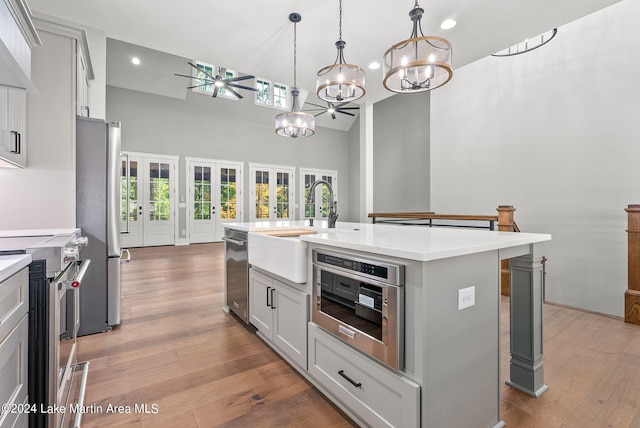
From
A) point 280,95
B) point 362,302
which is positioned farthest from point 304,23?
point 280,95

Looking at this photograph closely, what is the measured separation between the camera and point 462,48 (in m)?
3.98

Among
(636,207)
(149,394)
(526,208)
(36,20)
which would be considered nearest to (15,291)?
(149,394)

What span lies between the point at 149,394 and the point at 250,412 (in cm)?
64

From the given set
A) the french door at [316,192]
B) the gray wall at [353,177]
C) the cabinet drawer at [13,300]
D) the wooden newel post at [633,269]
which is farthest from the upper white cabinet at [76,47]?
the gray wall at [353,177]

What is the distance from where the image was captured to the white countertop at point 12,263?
2.88ft

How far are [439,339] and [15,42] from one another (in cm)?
208

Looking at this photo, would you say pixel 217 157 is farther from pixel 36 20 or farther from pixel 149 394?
pixel 149 394

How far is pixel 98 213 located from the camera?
8.18 feet

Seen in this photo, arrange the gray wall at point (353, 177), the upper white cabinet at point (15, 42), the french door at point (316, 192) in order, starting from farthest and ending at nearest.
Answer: the gray wall at point (353, 177) < the french door at point (316, 192) < the upper white cabinet at point (15, 42)

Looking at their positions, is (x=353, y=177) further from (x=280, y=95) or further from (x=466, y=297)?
(x=466, y=297)

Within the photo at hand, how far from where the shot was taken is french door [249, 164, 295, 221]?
936 centimetres

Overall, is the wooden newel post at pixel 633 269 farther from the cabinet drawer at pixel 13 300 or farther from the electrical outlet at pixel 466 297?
the cabinet drawer at pixel 13 300

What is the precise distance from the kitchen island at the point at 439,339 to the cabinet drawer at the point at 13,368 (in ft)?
3.82

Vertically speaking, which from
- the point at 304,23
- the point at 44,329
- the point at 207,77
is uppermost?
the point at 207,77
